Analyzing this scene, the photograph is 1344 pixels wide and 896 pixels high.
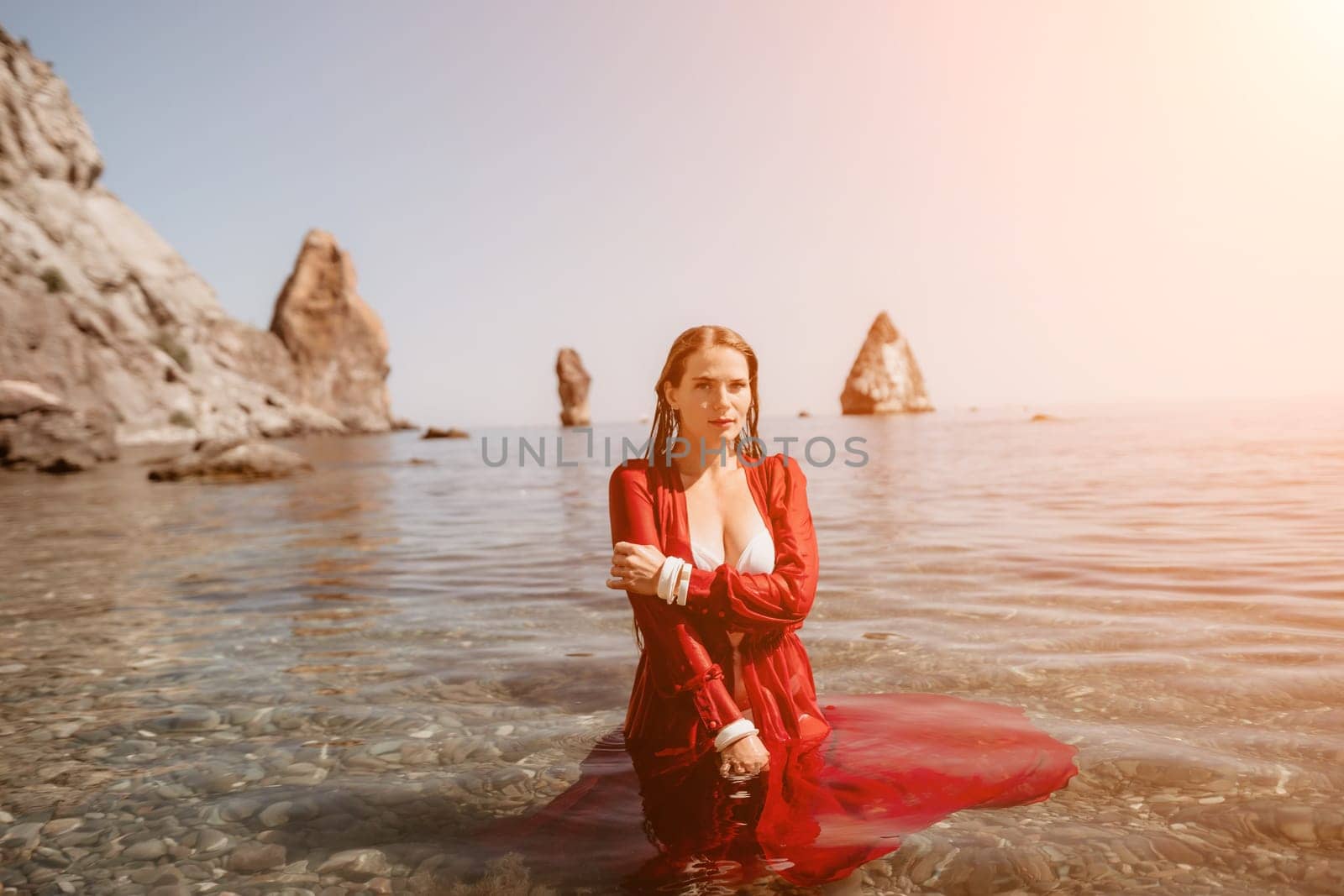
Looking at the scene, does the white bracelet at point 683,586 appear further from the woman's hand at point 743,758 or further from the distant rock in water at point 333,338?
the distant rock in water at point 333,338

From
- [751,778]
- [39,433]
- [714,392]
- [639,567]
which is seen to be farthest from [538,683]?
[39,433]

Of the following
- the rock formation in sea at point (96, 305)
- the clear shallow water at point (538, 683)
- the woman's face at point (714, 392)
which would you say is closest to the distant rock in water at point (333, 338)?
the rock formation in sea at point (96, 305)

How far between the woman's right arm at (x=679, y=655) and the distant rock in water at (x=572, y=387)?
88.6 m

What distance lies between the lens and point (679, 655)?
9.80ft

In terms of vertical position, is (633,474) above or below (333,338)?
below

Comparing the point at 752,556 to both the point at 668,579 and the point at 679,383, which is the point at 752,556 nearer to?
the point at 668,579

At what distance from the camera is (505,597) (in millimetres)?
7930

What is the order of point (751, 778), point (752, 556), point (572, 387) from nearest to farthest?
point (751, 778) < point (752, 556) < point (572, 387)

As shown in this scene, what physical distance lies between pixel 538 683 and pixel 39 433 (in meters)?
29.5

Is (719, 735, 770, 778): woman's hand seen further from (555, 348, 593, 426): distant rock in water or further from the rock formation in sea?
(555, 348, 593, 426): distant rock in water

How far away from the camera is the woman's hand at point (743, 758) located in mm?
2963

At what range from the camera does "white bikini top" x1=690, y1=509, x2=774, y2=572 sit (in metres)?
3.12

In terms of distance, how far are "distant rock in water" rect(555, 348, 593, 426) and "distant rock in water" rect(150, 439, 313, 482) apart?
6669cm

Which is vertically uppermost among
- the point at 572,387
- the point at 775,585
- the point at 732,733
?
the point at 572,387
